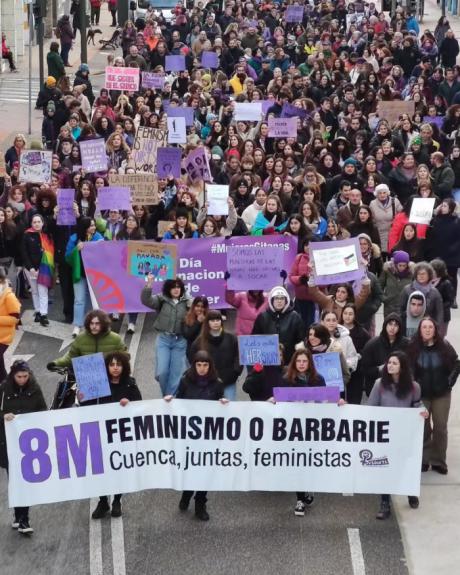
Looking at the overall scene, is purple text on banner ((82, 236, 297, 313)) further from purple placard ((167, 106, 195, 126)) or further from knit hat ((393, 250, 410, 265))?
purple placard ((167, 106, 195, 126))

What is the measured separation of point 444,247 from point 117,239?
3.33m

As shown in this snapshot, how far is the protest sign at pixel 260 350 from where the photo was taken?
464 inches

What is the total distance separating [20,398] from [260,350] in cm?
185

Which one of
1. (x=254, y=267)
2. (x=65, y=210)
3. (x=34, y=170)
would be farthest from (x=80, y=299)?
(x=34, y=170)

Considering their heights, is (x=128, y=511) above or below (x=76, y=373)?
below

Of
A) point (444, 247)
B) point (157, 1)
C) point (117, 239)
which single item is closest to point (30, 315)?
point (117, 239)

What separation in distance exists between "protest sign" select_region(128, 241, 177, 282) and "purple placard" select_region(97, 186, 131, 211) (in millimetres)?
1443

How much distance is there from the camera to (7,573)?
420 inches

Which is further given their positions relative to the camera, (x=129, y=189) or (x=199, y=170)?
(x=199, y=170)

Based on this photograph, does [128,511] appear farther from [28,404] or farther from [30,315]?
[30,315]

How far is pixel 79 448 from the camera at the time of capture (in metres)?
11.1

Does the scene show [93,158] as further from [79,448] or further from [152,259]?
[79,448]

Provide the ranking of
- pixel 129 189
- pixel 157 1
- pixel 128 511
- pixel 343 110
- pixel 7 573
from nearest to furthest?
pixel 7 573
pixel 128 511
pixel 129 189
pixel 343 110
pixel 157 1

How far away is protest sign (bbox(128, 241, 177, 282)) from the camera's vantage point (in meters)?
15.0
